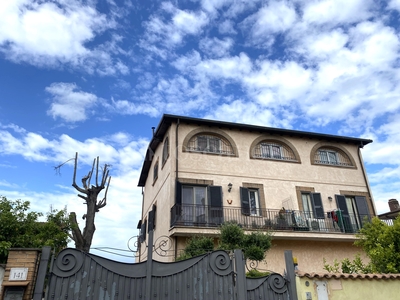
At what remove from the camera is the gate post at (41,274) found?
15.2 feet

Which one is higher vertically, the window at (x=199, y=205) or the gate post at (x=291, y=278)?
the window at (x=199, y=205)

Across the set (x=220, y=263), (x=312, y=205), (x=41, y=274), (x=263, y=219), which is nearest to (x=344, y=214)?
(x=312, y=205)

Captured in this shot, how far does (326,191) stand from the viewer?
15062 mm

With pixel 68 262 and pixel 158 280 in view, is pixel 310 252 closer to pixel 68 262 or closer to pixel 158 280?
pixel 158 280

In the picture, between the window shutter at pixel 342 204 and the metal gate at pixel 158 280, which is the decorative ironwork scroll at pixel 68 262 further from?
the window shutter at pixel 342 204

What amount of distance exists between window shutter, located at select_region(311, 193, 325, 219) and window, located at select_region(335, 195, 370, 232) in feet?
3.17

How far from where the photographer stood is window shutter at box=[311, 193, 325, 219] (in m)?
14.1

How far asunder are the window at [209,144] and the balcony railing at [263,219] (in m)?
2.88

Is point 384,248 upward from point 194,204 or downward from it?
downward

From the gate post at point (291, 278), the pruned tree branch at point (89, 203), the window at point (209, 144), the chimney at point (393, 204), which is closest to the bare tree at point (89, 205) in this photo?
the pruned tree branch at point (89, 203)

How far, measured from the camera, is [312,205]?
46.7 ft

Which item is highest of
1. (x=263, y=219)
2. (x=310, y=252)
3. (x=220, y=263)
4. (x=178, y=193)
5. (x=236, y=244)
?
(x=178, y=193)

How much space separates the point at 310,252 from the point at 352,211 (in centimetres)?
366

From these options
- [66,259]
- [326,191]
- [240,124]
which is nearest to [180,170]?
[240,124]
